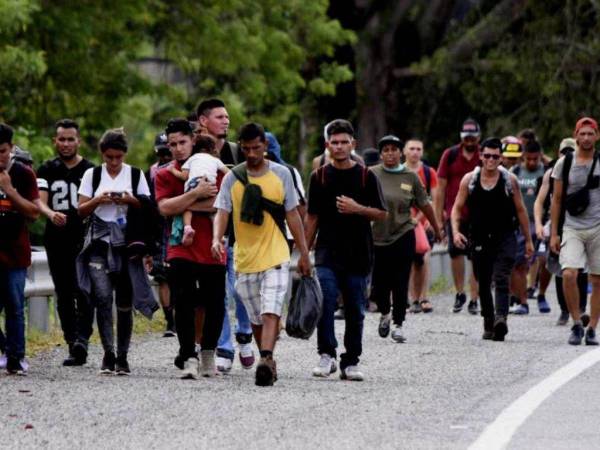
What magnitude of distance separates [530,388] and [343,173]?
1.95 meters

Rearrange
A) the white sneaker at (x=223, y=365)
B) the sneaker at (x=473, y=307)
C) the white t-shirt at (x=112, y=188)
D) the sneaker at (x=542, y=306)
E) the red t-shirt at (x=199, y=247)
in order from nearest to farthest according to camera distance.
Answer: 1. the red t-shirt at (x=199, y=247)
2. the white t-shirt at (x=112, y=188)
3. the white sneaker at (x=223, y=365)
4. the sneaker at (x=473, y=307)
5. the sneaker at (x=542, y=306)

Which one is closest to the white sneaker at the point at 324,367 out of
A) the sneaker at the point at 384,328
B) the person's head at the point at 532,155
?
the sneaker at the point at 384,328

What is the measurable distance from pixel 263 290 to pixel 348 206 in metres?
0.88

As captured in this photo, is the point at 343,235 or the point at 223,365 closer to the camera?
the point at 343,235

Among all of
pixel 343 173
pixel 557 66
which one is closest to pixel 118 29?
pixel 557 66

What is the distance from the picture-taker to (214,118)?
1327 cm

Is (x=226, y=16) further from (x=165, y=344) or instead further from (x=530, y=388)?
(x=530, y=388)

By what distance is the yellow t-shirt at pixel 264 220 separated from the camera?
1227cm

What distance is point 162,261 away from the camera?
15875 millimetres

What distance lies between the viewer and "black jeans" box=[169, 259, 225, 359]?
1266 cm

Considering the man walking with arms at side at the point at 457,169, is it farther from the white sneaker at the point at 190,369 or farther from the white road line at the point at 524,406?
the white sneaker at the point at 190,369

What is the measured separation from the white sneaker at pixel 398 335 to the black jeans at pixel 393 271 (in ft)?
0.69

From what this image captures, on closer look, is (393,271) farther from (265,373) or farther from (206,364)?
(265,373)

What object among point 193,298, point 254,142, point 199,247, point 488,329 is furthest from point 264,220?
point 488,329
